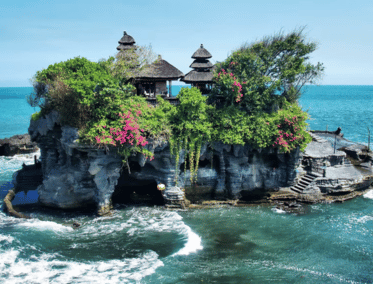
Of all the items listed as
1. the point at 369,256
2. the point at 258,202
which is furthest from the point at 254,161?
the point at 369,256

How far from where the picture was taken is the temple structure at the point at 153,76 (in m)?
29.8

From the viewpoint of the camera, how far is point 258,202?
29.0 m

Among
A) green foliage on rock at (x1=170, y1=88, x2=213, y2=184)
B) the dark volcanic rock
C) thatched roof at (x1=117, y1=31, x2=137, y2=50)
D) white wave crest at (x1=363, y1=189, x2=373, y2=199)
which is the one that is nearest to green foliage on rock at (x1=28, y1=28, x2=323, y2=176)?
green foliage on rock at (x1=170, y1=88, x2=213, y2=184)

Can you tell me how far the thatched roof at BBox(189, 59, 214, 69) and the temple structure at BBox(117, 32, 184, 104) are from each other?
1.77 m

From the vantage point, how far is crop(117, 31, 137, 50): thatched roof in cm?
3114

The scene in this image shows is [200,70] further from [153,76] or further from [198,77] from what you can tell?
[153,76]

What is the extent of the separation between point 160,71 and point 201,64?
14.9ft

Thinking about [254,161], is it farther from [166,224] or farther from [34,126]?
[34,126]

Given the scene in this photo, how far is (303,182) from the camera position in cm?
3047

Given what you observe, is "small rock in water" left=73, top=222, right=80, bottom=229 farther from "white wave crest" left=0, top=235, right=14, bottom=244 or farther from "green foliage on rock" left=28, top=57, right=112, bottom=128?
"green foliage on rock" left=28, top=57, right=112, bottom=128

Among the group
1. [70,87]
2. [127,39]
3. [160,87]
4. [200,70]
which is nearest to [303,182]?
[200,70]

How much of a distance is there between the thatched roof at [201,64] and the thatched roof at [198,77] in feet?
2.17

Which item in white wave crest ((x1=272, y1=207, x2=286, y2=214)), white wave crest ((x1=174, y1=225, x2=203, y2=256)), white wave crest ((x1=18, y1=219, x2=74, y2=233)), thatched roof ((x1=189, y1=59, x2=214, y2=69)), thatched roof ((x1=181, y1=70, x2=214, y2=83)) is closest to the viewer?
white wave crest ((x1=174, y1=225, x2=203, y2=256))

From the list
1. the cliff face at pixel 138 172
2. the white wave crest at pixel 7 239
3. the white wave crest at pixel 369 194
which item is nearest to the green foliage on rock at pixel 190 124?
the cliff face at pixel 138 172
